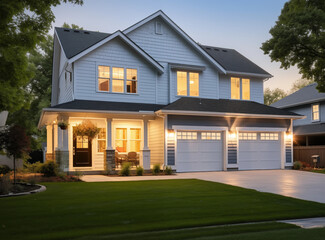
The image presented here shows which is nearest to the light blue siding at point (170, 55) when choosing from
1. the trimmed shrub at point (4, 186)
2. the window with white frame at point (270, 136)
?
A: the window with white frame at point (270, 136)

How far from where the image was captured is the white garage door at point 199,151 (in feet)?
59.9

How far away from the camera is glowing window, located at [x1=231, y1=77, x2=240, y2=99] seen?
22281mm

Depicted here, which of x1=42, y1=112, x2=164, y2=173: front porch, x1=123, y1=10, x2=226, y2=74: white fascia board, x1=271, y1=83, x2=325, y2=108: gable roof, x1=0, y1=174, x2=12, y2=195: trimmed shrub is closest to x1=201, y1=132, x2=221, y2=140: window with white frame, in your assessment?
x1=42, y1=112, x2=164, y2=173: front porch

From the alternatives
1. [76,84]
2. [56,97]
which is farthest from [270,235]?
[56,97]

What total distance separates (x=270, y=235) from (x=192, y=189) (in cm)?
554

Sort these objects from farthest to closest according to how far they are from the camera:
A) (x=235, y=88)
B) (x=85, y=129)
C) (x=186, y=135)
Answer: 1. (x=235, y=88)
2. (x=186, y=135)
3. (x=85, y=129)

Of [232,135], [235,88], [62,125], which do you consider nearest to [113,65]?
[62,125]

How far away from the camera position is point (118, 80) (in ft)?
61.4

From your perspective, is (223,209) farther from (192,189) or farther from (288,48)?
(288,48)

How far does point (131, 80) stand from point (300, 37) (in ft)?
30.7

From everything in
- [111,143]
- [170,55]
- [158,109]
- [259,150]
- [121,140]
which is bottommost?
[259,150]

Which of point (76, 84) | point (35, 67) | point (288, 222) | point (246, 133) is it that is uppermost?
point (35, 67)

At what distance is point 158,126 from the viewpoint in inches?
739

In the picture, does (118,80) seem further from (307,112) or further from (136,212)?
(307,112)
